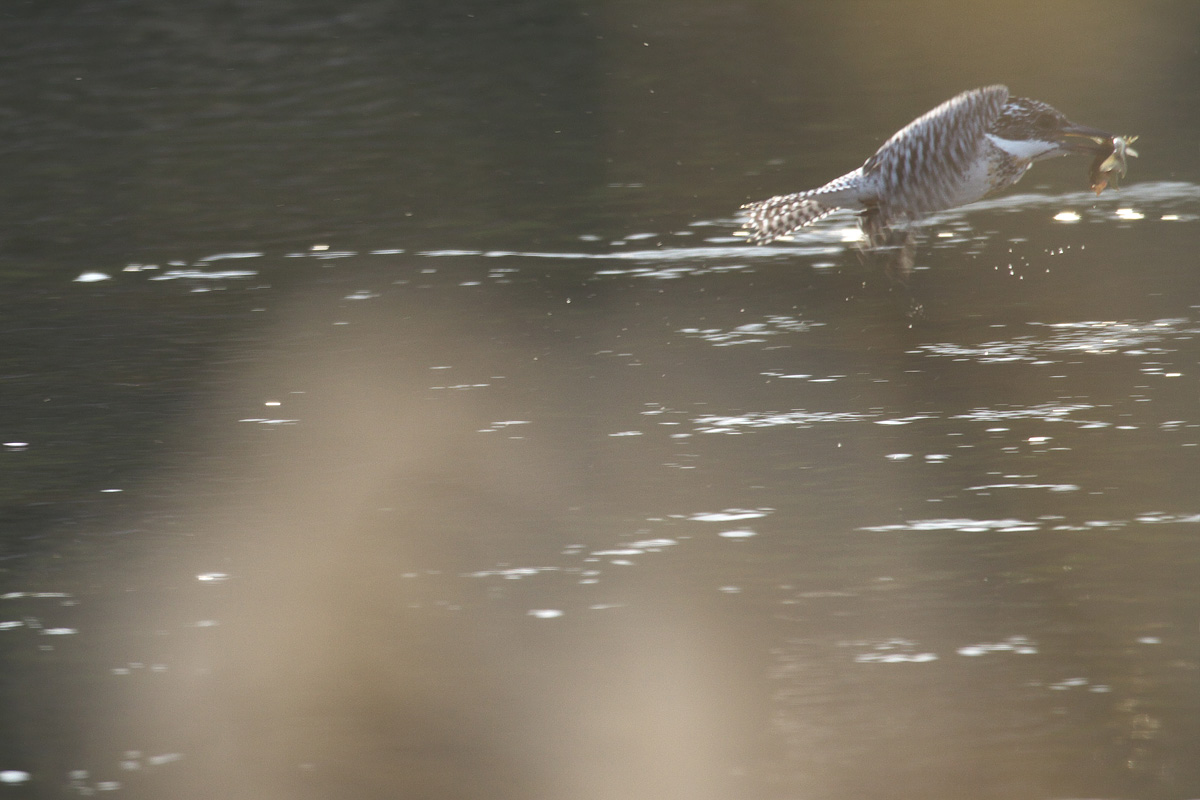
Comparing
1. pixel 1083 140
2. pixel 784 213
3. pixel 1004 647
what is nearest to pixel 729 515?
pixel 1004 647

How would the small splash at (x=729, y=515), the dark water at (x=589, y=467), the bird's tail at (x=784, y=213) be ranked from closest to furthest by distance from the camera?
the dark water at (x=589, y=467), the small splash at (x=729, y=515), the bird's tail at (x=784, y=213)

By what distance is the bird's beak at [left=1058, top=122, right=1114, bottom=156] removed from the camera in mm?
8898

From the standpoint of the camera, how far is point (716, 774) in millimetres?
4582

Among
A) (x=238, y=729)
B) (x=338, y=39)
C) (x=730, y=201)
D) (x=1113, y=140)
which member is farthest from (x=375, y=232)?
(x=338, y=39)

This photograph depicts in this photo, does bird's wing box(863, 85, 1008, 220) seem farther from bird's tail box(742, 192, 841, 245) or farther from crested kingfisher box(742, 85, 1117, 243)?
bird's tail box(742, 192, 841, 245)

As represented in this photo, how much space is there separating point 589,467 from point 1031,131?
310 centimetres

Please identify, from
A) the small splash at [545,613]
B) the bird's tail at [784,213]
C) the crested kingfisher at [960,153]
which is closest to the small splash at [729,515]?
the small splash at [545,613]

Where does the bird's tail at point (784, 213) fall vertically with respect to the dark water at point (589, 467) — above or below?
above

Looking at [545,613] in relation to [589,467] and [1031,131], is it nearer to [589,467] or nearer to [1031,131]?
[589,467]

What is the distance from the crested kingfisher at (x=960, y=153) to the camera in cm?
877

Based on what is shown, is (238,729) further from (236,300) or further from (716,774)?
(236,300)

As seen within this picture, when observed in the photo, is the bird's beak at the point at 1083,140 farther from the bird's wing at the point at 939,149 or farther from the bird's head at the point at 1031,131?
the bird's wing at the point at 939,149

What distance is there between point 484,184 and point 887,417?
509 centimetres

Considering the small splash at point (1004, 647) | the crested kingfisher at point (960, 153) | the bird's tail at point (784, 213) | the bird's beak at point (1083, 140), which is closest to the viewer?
the small splash at point (1004, 647)
